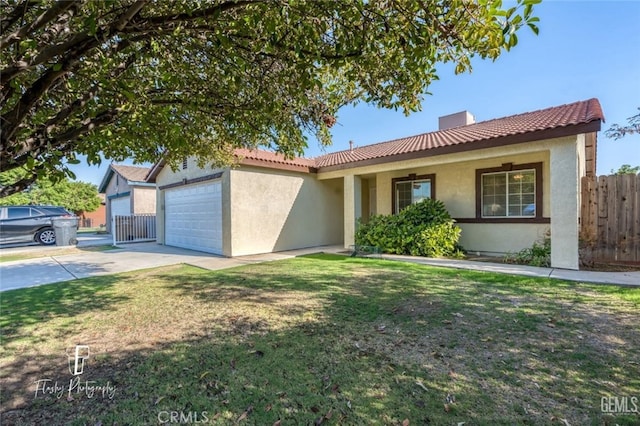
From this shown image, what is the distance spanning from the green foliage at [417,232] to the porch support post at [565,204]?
270cm

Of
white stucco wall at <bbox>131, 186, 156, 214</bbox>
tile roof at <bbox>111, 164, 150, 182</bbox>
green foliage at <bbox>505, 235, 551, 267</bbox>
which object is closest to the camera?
green foliage at <bbox>505, 235, 551, 267</bbox>

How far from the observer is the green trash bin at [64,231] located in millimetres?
14398

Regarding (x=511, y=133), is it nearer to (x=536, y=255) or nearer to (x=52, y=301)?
(x=536, y=255)

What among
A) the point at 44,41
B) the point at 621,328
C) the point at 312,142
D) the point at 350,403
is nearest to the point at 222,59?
the point at 44,41

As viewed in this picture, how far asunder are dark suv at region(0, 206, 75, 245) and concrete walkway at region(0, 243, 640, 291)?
5.16 meters

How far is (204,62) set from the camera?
4.27 metres

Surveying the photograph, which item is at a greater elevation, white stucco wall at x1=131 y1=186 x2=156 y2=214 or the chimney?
the chimney

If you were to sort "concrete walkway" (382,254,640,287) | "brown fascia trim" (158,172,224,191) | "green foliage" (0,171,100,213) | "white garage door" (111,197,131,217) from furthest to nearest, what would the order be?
1. "green foliage" (0,171,100,213)
2. "white garage door" (111,197,131,217)
3. "brown fascia trim" (158,172,224,191)
4. "concrete walkway" (382,254,640,287)

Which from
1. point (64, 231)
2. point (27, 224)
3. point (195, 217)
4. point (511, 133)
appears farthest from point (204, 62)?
point (27, 224)

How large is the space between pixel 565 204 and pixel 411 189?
17.2ft

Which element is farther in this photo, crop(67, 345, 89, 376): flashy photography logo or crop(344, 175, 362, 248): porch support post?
crop(344, 175, 362, 248): porch support post

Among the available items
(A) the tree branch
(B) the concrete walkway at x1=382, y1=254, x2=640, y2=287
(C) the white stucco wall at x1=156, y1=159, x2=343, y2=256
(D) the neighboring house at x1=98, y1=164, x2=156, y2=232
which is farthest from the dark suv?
(B) the concrete walkway at x1=382, y1=254, x2=640, y2=287

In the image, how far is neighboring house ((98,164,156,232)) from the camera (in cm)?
1898

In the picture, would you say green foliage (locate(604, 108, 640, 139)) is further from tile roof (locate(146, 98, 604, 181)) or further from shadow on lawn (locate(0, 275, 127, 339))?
shadow on lawn (locate(0, 275, 127, 339))
